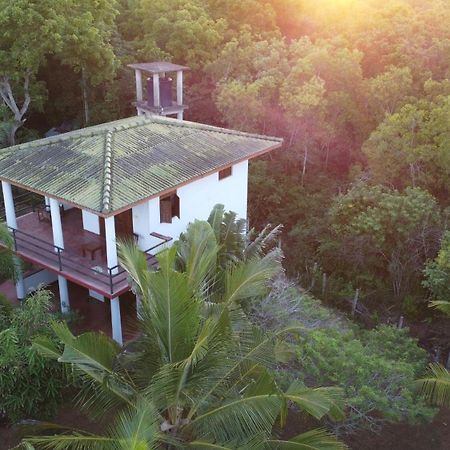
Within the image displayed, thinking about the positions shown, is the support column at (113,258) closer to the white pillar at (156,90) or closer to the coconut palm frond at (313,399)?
the coconut palm frond at (313,399)

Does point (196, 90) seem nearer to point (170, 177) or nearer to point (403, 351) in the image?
point (170, 177)

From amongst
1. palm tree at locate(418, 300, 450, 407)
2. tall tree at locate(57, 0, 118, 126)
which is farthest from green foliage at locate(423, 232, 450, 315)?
tall tree at locate(57, 0, 118, 126)

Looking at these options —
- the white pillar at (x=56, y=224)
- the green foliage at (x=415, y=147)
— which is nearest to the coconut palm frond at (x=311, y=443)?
the white pillar at (x=56, y=224)

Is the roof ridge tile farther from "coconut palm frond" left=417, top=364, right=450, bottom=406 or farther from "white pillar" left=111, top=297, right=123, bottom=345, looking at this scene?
"coconut palm frond" left=417, top=364, right=450, bottom=406

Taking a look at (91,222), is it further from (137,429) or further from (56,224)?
(137,429)

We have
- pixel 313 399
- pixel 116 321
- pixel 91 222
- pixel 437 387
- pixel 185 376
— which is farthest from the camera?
pixel 91 222

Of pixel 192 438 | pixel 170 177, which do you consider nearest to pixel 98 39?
pixel 170 177

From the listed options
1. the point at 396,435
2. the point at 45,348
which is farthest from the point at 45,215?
the point at 396,435
